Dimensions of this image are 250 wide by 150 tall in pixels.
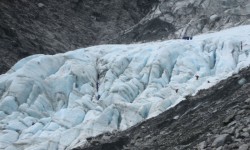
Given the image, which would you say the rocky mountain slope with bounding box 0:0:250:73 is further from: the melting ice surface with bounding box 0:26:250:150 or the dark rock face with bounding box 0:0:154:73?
the melting ice surface with bounding box 0:26:250:150

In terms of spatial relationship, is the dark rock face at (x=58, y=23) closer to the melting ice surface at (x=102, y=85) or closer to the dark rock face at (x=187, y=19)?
the dark rock face at (x=187, y=19)

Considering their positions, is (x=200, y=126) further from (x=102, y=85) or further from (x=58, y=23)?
(x=58, y=23)

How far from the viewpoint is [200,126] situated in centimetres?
2303

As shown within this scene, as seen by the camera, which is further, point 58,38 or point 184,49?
point 58,38

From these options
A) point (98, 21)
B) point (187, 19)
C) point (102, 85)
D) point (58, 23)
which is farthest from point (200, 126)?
point (98, 21)

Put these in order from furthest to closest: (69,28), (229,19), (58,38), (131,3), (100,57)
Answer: (131,3) < (69,28) < (58,38) < (229,19) < (100,57)

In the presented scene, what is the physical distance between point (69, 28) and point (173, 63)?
20.6 meters

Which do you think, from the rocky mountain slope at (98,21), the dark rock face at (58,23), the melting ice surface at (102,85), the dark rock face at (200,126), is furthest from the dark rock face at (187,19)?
the dark rock face at (200,126)

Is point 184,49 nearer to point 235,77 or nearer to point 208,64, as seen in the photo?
point 208,64

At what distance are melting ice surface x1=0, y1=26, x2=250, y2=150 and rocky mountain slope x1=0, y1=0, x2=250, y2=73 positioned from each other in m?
6.87

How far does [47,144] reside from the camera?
2734cm

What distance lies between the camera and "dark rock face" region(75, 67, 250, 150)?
1997cm

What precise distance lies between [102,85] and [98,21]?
907 inches

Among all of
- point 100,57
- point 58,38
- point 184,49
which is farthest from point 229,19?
point 58,38
